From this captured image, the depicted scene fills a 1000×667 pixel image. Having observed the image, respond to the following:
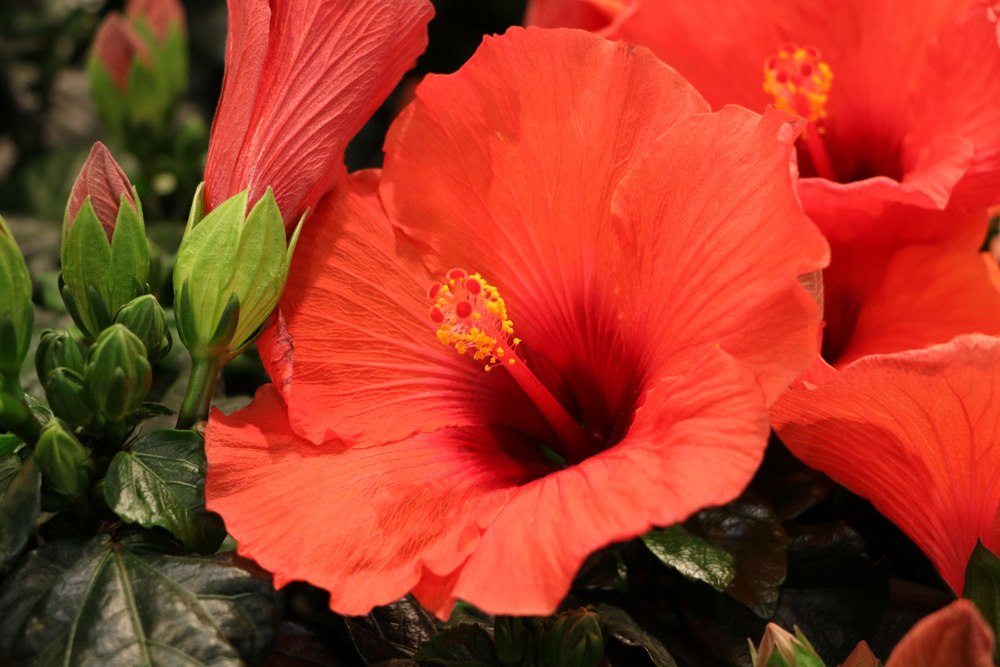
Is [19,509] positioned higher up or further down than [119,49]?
further down

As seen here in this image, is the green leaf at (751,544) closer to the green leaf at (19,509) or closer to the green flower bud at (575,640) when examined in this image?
the green flower bud at (575,640)

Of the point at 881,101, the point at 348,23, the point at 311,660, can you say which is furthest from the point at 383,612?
the point at 881,101

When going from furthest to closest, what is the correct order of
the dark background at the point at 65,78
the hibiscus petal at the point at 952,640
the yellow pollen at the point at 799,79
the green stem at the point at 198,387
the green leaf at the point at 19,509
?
the dark background at the point at 65,78 < the yellow pollen at the point at 799,79 < the green stem at the point at 198,387 < the green leaf at the point at 19,509 < the hibiscus petal at the point at 952,640

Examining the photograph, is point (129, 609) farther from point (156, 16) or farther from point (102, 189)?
point (156, 16)

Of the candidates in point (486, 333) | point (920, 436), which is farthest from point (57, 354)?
point (920, 436)

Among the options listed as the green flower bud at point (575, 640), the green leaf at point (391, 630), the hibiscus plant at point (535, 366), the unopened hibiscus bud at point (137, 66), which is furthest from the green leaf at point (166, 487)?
the unopened hibiscus bud at point (137, 66)

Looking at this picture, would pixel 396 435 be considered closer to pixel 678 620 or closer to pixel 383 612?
pixel 383 612

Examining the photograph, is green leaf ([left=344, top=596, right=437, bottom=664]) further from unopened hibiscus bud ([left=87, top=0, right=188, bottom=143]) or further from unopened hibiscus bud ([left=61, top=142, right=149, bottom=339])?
unopened hibiscus bud ([left=87, top=0, right=188, bottom=143])
